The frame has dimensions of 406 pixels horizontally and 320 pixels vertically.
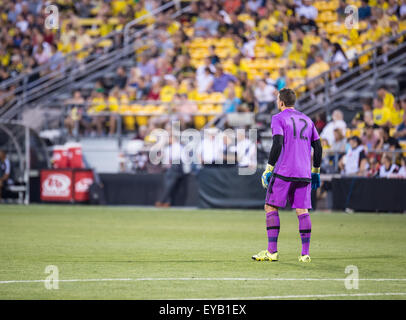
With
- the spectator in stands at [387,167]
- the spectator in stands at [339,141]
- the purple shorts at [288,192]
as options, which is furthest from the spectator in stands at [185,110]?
the purple shorts at [288,192]

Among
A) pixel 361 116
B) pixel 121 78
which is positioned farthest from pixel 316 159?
pixel 121 78

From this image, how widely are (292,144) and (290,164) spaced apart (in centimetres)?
26

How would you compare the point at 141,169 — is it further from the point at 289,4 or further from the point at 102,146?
the point at 289,4

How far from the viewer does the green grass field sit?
28.4ft

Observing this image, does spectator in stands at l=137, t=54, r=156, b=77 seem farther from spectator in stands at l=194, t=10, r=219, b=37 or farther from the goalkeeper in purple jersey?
the goalkeeper in purple jersey

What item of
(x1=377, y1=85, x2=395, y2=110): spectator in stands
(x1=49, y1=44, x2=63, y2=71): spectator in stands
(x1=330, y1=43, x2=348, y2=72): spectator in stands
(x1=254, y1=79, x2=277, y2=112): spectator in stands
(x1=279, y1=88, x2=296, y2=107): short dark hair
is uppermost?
(x1=49, y1=44, x2=63, y2=71): spectator in stands

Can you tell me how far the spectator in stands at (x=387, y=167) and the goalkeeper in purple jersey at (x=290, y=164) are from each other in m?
11.0

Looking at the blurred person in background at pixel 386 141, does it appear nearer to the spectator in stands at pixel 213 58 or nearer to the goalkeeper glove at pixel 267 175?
the spectator in stands at pixel 213 58

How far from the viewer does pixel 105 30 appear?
109ft

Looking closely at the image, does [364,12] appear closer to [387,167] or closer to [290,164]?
[387,167]

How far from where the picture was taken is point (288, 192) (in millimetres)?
11102

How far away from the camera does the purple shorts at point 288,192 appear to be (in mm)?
11023

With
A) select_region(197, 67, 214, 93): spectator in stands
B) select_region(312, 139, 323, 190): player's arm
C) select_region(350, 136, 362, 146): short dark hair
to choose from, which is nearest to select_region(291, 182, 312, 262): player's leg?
select_region(312, 139, 323, 190): player's arm

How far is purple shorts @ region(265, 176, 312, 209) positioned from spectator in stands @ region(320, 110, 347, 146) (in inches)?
487
